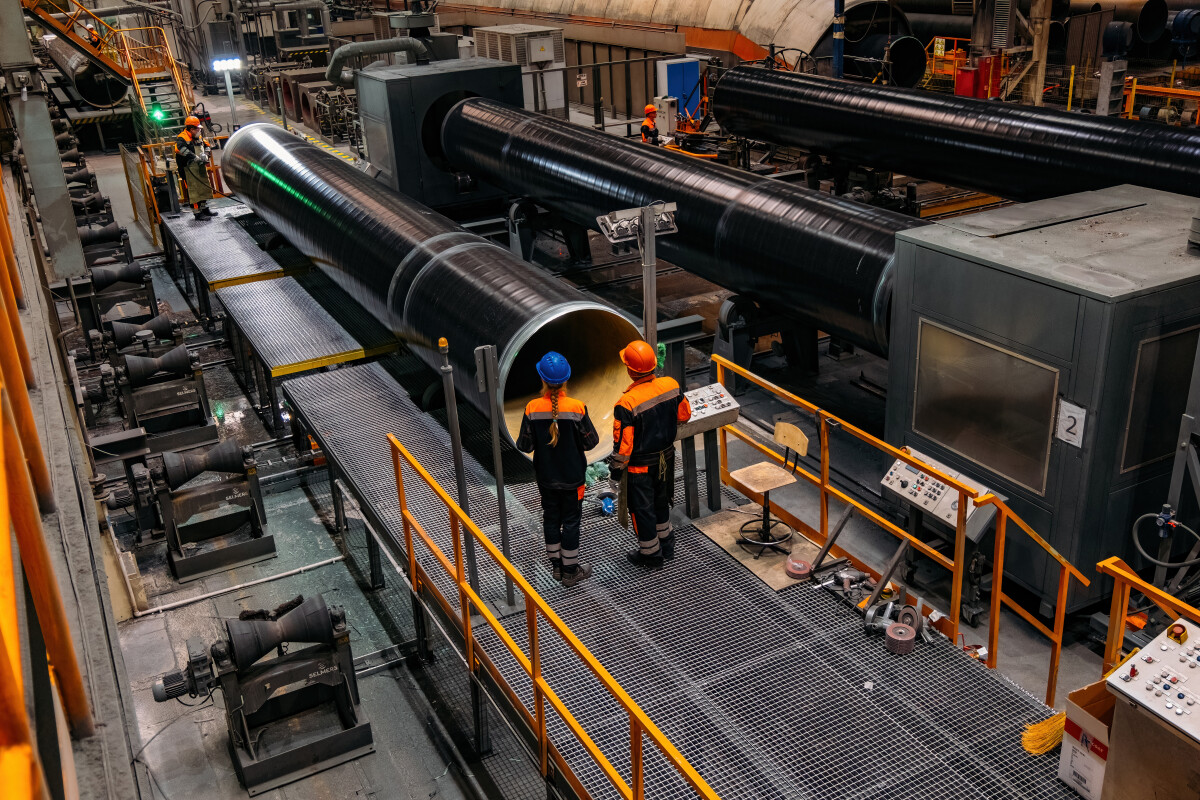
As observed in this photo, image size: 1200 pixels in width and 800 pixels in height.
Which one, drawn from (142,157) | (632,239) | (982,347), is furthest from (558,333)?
(142,157)

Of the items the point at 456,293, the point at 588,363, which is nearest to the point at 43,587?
the point at 456,293

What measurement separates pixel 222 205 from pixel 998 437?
503 inches

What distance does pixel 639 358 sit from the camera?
6.28 meters

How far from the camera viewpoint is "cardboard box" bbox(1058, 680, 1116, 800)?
15.6 ft

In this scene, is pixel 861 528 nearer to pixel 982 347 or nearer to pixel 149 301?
pixel 982 347

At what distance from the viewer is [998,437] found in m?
7.30

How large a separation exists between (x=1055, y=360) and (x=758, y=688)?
2.93 m

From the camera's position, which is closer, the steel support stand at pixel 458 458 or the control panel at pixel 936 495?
the steel support stand at pixel 458 458

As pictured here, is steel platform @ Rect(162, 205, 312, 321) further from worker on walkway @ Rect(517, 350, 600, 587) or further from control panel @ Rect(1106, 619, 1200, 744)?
control panel @ Rect(1106, 619, 1200, 744)

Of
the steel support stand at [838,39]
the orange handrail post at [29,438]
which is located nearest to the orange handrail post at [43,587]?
the orange handrail post at [29,438]

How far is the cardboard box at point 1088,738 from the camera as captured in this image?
15.6 ft

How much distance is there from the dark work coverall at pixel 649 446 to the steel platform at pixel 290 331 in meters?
4.64

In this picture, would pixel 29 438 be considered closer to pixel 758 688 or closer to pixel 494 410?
pixel 494 410

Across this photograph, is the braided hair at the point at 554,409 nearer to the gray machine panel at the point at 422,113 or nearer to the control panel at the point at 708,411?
the control panel at the point at 708,411
